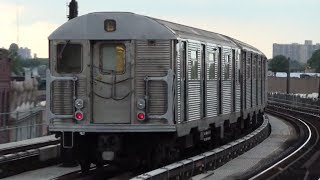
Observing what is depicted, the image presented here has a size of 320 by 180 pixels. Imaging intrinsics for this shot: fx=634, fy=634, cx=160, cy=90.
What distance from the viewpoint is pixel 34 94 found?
3434cm

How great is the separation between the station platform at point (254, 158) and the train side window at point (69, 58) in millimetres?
3479

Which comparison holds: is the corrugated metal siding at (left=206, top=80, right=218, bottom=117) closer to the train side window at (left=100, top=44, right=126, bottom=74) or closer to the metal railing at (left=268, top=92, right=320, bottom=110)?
the train side window at (left=100, top=44, right=126, bottom=74)

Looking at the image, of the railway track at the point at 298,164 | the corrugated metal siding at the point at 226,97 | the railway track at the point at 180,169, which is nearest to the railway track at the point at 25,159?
the railway track at the point at 180,169

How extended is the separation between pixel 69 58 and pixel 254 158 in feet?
24.1

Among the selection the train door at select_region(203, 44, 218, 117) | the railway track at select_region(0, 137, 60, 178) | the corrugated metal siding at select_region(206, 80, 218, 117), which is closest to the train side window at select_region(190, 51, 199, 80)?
the train door at select_region(203, 44, 218, 117)

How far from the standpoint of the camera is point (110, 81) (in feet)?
41.9

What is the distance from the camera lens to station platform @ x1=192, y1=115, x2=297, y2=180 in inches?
569

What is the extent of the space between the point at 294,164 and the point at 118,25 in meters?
6.57

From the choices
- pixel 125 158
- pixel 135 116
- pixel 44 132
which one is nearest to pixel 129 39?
pixel 135 116

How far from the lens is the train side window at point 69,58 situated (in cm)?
1296

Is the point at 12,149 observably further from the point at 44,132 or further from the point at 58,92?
the point at 44,132

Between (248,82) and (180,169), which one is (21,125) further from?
(180,169)

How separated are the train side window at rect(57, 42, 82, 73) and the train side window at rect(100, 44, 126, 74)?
1.61 feet

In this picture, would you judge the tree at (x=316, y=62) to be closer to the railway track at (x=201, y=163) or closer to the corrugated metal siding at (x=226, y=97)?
the railway track at (x=201, y=163)
